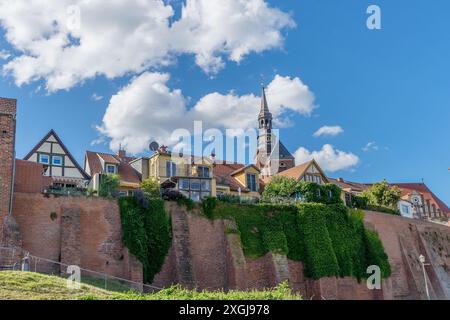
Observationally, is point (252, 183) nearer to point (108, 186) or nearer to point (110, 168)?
point (110, 168)

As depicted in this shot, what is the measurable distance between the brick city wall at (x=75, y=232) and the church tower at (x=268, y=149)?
47613mm

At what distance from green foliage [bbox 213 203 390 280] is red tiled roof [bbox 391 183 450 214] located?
42178mm

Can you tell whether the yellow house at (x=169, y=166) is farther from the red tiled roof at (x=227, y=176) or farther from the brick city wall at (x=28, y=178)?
the brick city wall at (x=28, y=178)

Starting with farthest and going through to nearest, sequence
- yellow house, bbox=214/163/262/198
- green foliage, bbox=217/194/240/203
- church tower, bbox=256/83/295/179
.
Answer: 1. church tower, bbox=256/83/295/179
2. yellow house, bbox=214/163/262/198
3. green foliage, bbox=217/194/240/203

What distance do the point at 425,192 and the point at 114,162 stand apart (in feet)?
183

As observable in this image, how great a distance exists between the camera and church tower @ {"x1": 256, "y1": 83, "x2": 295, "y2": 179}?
3211 inches

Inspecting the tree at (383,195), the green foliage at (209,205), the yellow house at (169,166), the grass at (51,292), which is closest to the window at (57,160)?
the yellow house at (169,166)

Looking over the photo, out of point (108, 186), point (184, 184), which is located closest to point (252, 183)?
point (184, 184)

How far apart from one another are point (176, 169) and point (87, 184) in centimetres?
880

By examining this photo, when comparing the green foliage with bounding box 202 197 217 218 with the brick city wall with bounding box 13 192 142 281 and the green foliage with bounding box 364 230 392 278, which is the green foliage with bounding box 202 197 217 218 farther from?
the green foliage with bounding box 364 230 392 278

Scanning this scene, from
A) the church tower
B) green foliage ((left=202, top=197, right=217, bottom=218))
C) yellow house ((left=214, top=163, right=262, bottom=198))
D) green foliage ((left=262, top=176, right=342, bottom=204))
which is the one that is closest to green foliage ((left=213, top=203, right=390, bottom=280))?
green foliage ((left=202, top=197, right=217, bottom=218))

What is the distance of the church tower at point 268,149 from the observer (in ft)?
268

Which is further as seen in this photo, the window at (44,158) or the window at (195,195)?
the window at (44,158)
